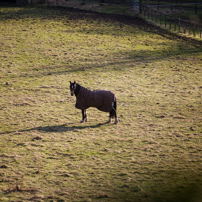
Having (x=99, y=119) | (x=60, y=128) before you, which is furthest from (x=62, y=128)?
(x=99, y=119)

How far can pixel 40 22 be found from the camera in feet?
87.9

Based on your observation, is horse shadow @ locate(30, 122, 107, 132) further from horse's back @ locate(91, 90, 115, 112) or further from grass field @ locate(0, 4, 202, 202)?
horse's back @ locate(91, 90, 115, 112)

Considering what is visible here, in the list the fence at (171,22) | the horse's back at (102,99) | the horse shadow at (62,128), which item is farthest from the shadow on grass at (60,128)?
the fence at (171,22)

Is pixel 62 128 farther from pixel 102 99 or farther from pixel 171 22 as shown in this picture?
pixel 171 22

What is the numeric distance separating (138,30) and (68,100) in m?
14.6

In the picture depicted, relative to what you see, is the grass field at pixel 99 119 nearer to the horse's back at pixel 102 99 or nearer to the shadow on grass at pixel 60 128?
the shadow on grass at pixel 60 128

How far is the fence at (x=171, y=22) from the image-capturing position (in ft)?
89.7

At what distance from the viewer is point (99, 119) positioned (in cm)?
1178

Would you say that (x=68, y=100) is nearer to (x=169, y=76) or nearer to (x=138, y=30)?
(x=169, y=76)

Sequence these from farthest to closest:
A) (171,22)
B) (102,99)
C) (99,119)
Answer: (171,22)
(99,119)
(102,99)

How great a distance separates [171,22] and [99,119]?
2175 cm

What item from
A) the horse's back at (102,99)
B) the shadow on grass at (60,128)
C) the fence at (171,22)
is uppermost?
the fence at (171,22)

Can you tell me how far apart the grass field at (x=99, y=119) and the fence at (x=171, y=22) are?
2.54m

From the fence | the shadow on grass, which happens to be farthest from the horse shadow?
the fence
